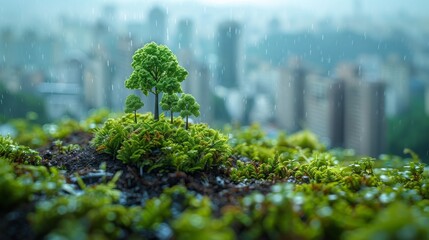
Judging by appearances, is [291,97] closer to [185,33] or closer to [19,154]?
[185,33]

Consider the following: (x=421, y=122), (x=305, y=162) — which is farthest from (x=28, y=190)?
(x=421, y=122)

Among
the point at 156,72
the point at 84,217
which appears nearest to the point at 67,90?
the point at 156,72

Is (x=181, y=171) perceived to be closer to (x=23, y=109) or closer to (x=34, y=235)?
(x=34, y=235)

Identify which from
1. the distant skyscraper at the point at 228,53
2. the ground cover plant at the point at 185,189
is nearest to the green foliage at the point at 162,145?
the ground cover plant at the point at 185,189

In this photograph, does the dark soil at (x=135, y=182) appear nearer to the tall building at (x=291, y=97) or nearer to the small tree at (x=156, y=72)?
the small tree at (x=156, y=72)

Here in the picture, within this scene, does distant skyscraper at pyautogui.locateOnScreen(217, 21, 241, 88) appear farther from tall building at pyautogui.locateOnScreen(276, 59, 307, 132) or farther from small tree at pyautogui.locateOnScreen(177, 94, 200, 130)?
small tree at pyautogui.locateOnScreen(177, 94, 200, 130)

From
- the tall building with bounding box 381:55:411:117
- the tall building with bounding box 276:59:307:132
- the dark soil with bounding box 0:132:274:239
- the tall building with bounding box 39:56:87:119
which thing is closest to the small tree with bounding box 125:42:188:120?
the dark soil with bounding box 0:132:274:239
